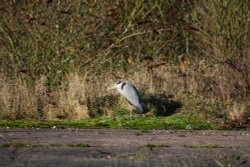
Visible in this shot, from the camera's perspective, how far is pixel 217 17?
51.5ft

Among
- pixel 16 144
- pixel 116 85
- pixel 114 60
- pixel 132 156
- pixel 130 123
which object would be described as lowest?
pixel 132 156

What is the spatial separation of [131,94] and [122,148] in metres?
3.68

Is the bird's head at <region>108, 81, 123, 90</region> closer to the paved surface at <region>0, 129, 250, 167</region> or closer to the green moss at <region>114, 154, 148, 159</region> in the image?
the paved surface at <region>0, 129, 250, 167</region>

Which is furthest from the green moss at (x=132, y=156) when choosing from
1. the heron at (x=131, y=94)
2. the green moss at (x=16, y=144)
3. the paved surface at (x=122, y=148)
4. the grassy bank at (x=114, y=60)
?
the heron at (x=131, y=94)

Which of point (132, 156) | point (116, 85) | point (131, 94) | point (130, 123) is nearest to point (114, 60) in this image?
point (116, 85)

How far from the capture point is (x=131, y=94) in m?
13.5

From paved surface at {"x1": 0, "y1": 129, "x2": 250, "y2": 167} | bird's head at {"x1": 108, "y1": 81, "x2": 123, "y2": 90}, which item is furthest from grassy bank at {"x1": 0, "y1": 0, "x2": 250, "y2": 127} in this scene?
paved surface at {"x1": 0, "y1": 129, "x2": 250, "y2": 167}

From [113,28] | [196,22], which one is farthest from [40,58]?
[196,22]

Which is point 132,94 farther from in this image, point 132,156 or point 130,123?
point 132,156

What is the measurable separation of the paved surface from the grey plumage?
5.90 ft

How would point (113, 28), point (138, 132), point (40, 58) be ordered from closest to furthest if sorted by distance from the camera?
1. point (138, 132)
2. point (40, 58)
3. point (113, 28)

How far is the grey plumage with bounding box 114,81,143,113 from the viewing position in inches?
530

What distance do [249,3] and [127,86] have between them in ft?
11.7

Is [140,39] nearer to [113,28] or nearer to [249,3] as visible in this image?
[113,28]
